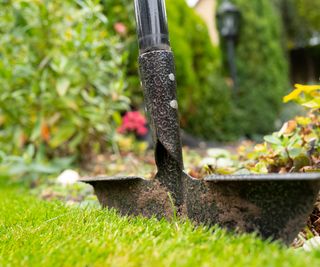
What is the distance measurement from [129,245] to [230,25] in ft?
19.5

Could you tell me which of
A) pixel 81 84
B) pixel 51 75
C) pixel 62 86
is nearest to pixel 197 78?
pixel 81 84

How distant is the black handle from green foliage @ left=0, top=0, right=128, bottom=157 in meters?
1.41

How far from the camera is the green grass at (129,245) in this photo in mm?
669

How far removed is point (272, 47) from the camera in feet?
21.5

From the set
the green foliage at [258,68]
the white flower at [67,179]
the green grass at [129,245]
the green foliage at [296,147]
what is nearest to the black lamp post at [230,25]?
the green foliage at [258,68]

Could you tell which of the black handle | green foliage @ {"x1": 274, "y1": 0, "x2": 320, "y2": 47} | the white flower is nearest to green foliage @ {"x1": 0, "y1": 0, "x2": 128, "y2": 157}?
the white flower

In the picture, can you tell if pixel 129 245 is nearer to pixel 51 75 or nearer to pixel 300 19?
pixel 51 75

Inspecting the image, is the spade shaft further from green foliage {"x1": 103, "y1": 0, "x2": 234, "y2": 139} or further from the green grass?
green foliage {"x1": 103, "y1": 0, "x2": 234, "y2": 139}

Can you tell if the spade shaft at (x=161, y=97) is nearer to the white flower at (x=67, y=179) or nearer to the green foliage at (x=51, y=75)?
the white flower at (x=67, y=179)

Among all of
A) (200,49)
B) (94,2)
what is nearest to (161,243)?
(94,2)

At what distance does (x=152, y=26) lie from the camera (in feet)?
3.40

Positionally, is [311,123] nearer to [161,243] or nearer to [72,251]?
[161,243]

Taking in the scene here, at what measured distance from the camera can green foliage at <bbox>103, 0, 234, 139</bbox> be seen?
4.72m

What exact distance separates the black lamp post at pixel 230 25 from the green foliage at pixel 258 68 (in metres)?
0.24
